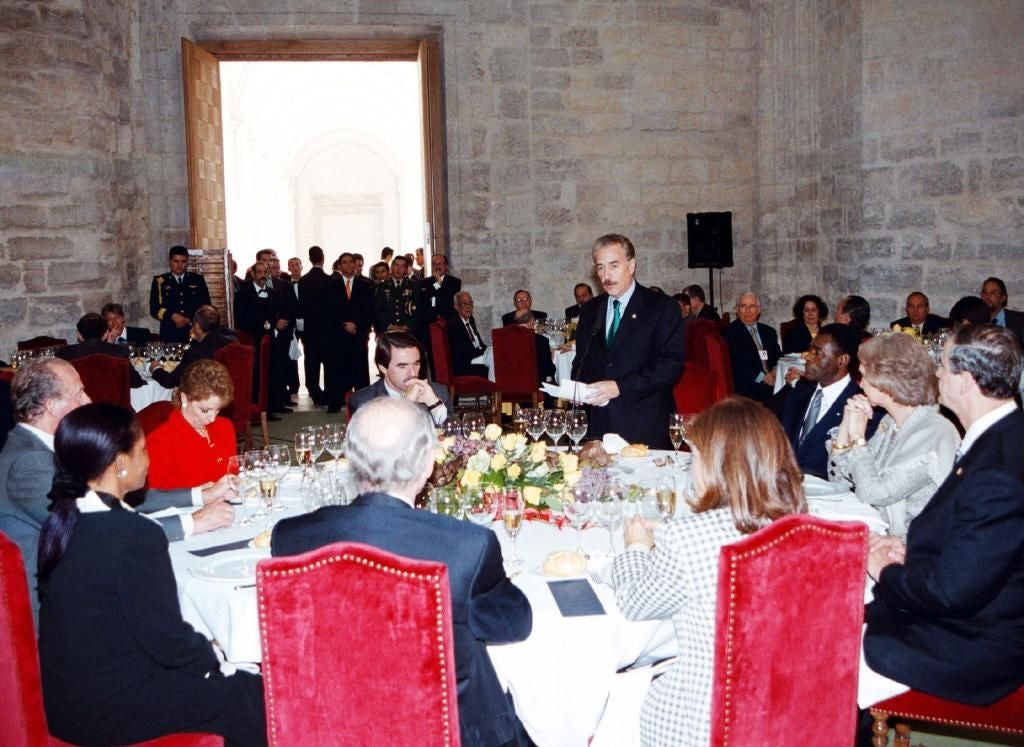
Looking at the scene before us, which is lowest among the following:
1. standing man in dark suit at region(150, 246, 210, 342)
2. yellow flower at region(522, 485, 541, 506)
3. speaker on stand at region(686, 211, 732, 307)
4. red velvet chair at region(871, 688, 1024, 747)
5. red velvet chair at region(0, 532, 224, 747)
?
red velvet chair at region(871, 688, 1024, 747)

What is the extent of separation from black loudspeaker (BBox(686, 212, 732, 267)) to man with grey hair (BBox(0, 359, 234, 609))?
322 inches

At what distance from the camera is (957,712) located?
274 cm

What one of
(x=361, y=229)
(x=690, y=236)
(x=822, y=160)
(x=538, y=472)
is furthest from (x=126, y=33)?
(x=361, y=229)

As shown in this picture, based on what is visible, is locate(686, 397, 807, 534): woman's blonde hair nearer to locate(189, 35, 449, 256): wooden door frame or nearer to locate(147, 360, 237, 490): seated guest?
locate(147, 360, 237, 490): seated guest

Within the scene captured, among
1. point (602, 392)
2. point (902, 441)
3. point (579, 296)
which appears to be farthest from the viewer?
point (579, 296)

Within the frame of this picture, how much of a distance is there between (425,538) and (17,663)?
95 cm

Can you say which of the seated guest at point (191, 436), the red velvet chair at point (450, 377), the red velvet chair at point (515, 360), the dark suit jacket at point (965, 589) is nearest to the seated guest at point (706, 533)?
the dark suit jacket at point (965, 589)

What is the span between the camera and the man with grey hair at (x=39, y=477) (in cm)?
296

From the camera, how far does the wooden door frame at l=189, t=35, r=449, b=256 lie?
11.0 meters

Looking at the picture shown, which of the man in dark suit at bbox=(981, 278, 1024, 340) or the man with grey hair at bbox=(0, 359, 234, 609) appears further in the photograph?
the man in dark suit at bbox=(981, 278, 1024, 340)

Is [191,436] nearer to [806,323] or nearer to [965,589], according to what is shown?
[965,589]

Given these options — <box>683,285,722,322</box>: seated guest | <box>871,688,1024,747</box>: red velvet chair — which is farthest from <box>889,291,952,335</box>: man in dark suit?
<box>871,688,1024,747</box>: red velvet chair

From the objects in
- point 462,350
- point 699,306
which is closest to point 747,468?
point 462,350

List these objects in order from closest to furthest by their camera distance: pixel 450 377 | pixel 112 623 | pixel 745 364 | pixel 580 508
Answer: pixel 112 623, pixel 580 508, pixel 745 364, pixel 450 377
